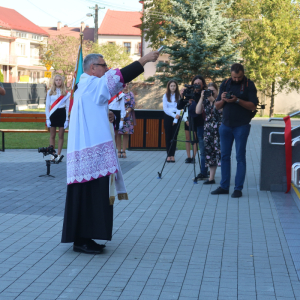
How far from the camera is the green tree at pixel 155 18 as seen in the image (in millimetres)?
38062

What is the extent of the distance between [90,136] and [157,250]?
1357 millimetres

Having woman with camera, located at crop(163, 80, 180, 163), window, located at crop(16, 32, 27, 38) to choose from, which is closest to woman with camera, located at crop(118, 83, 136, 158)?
woman with camera, located at crop(163, 80, 180, 163)

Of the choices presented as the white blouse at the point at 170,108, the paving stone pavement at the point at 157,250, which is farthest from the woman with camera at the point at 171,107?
the paving stone pavement at the point at 157,250

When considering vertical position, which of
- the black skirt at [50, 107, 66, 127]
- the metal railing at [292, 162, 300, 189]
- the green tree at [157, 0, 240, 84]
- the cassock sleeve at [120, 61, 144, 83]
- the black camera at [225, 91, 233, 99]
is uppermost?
the green tree at [157, 0, 240, 84]

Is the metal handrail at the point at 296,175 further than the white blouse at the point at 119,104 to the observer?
No

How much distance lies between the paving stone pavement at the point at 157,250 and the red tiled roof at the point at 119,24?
7782cm

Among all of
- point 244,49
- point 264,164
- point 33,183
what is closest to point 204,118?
point 264,164

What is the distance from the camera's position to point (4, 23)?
65938mm

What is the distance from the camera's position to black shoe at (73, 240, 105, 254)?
4.99 metres

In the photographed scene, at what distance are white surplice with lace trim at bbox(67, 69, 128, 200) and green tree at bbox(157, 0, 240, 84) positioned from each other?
24.8 meters

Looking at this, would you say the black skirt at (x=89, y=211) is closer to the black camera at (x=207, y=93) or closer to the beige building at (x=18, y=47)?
the black camera at (x=207, y=93)

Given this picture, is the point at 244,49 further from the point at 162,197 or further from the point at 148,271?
the point at 148,271

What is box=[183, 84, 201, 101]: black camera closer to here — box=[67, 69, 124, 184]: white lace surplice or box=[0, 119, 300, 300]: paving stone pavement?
Answer: box=[0, 119, 300, 300]: paving stone pavement

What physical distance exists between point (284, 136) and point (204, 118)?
166cm
